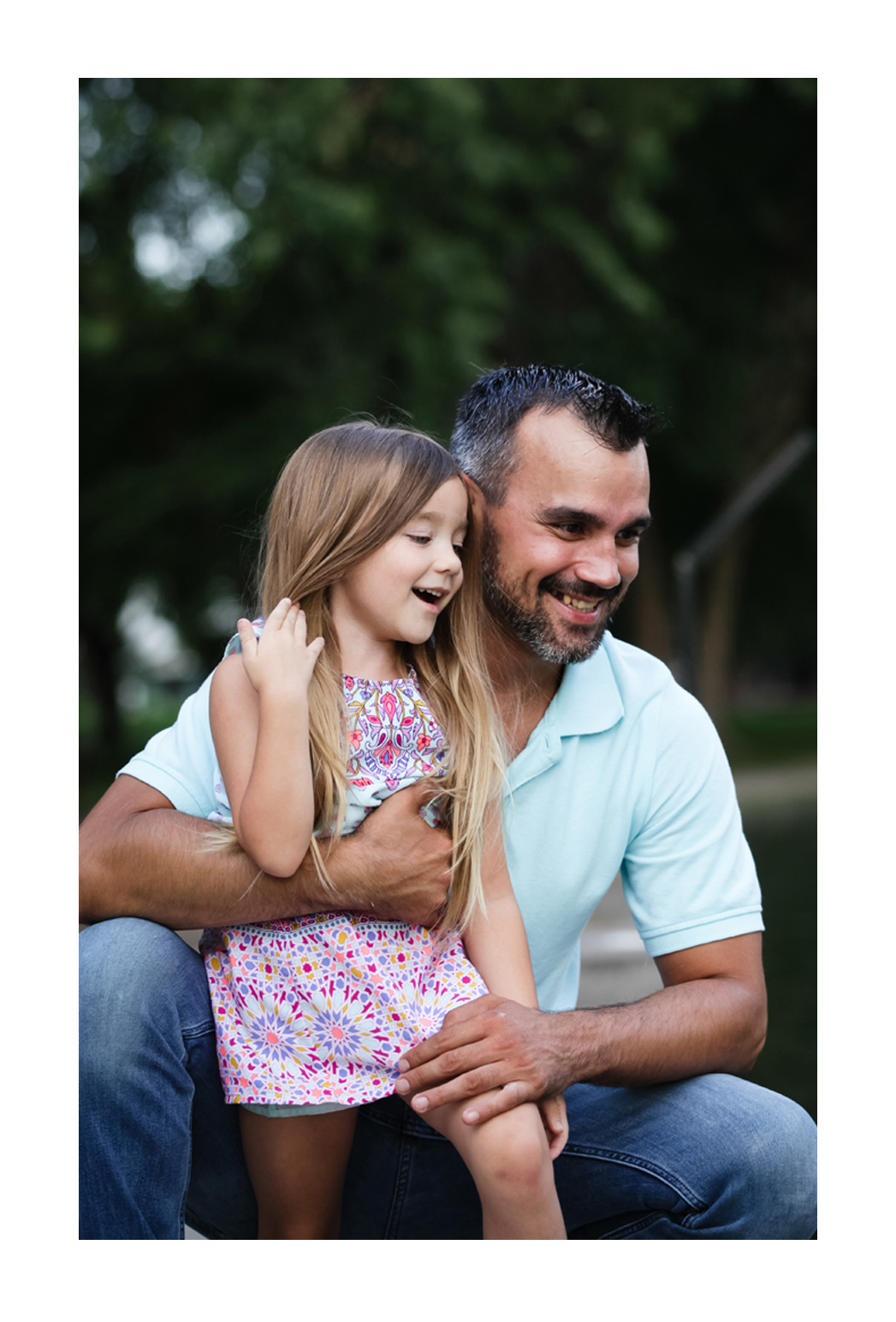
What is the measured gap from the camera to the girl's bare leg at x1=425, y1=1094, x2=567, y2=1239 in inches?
68.5

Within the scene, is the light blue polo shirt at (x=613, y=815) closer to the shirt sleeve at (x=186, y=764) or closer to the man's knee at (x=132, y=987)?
the shirt sleeve at (x=186, y=764)

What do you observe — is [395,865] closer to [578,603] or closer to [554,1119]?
[554,1119]

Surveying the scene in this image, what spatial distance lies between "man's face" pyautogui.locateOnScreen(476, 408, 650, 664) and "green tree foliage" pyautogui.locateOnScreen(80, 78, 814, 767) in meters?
2.87

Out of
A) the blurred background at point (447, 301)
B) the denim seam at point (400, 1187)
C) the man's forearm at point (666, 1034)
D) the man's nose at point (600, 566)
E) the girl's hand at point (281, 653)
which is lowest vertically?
the denim seam at point (400, 1187)

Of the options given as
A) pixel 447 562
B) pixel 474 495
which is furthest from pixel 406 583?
pixel 474 495

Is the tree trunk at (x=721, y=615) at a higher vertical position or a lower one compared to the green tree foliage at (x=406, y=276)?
lower

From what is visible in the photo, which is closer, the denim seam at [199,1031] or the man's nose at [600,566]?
the denim seam at [199,1031]

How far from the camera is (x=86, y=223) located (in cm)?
739

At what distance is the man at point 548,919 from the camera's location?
1911mm

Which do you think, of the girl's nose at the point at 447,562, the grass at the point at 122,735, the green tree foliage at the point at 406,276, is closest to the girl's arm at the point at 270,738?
the girl's nose at the point at 447,562

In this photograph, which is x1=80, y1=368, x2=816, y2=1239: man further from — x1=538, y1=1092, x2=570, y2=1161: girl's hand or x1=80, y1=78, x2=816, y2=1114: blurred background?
x1=80, y1=78, x2=816, y2=1114: blurred background

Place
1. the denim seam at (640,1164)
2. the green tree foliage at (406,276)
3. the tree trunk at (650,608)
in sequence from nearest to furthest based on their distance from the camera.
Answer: the denim seam at (640,1164) → the green tree foliage at (406,276) → the tree trunk at (650,608)
